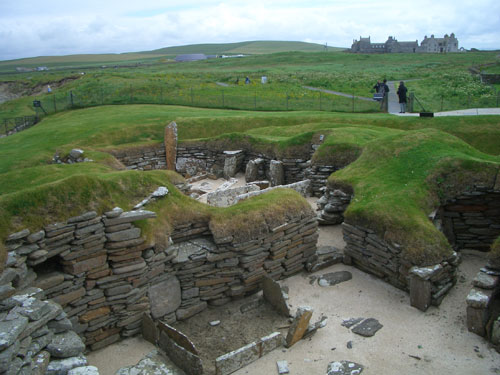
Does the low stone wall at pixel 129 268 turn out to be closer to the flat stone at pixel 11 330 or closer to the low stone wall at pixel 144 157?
the flat stone at pixel 11 330

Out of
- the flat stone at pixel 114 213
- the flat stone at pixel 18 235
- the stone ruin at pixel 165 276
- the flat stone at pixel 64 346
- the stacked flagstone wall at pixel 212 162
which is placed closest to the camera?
the flat stone at pixel 64 346

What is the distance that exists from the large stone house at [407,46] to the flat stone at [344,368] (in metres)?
122

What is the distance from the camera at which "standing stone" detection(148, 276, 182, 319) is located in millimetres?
10055

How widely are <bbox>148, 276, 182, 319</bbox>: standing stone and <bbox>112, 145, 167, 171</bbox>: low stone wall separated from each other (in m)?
12.8

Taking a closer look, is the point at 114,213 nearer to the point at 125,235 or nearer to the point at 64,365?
the point at 125,235

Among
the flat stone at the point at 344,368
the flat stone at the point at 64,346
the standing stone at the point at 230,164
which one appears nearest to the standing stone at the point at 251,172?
the standing stone at the point at 230,164

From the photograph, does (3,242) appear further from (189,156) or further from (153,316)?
(189,156)

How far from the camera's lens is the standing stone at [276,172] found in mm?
19391

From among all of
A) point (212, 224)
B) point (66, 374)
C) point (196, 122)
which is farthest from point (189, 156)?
point (66, 374)

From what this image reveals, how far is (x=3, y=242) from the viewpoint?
8023 mm

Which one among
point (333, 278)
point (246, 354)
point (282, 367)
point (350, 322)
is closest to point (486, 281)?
point (350, 322)

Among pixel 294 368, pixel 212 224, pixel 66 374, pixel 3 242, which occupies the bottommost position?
pixel 294 368

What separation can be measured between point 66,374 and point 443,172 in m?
11.5

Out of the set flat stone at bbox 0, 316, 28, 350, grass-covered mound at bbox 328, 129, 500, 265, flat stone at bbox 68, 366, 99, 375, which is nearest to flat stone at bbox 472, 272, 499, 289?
grass-covered mound at bbox 328, 129, 500, 265
